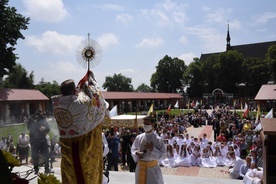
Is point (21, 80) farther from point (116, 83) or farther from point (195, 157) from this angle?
point (195, 157)

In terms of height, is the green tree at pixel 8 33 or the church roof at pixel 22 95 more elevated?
the green tree at pixel 8 33

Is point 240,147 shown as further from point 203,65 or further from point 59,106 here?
point 203,65

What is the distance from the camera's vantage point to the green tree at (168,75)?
→ 257ft

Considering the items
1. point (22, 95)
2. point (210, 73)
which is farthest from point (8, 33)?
point (210, 73)

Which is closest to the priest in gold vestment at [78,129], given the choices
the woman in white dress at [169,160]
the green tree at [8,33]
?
the woman in white dress at [169,160]

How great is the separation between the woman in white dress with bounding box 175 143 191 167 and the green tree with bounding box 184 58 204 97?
62.1 m

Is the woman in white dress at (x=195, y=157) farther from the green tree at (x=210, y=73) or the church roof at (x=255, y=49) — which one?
the church roof at (x=255, y=49)

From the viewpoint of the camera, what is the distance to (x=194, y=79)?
74750 mm

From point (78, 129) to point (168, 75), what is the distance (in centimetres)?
7530

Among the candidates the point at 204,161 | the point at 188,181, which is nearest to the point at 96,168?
the point at 188,181

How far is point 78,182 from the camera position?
3.71 metres

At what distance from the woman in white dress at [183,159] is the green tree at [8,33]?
24.6m

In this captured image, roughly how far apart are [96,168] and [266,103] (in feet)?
141

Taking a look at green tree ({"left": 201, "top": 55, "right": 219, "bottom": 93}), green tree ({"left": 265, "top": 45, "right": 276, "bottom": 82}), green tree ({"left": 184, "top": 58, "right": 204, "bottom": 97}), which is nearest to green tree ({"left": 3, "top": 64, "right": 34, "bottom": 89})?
green tree ({"left": 184, "top": 58, "right": 204, "bottom": 97})
